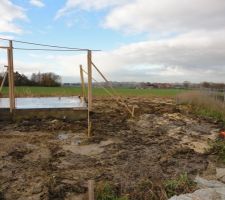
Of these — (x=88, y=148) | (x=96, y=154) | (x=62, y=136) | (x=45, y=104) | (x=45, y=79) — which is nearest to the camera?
(x=96, y=154)

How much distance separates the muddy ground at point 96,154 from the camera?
6.73m

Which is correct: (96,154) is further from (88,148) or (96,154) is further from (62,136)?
(62,136)

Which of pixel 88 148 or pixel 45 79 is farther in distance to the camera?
pixel 45 79

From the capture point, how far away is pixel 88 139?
10.3 metres

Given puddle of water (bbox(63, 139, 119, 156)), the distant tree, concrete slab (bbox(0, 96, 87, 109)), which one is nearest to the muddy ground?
puddle of water (bbox(63, 139, 119, 156))

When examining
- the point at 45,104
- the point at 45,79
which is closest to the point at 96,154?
the point at 45,104

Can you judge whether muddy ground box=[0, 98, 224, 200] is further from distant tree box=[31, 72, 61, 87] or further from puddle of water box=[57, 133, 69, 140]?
distant tree box=[31, 72, 61, 87]

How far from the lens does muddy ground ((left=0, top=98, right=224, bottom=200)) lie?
6734 mm

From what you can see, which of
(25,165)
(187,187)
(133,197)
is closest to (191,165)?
(187,187)

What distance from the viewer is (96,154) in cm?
889

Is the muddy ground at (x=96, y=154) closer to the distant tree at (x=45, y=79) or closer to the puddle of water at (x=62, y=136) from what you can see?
the puddle of water at (x=62, y=136)

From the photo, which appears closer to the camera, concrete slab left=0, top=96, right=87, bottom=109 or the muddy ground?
the muddy ground

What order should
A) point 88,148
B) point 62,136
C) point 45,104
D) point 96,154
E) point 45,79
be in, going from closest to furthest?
point 96,154, point 88,148, point 62,136, point 45,104, point 45,79

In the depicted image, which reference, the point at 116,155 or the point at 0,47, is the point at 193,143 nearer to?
the point at 116,155
